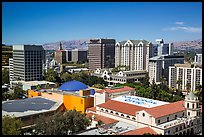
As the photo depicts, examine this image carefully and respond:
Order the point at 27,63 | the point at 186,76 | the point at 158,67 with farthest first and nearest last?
the point at 158,67, the point at 27,63, the point at 186,76

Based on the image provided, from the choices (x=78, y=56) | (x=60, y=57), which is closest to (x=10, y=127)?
(x=60, y=57)

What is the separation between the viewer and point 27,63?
21828 millimetres

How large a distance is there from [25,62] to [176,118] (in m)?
15.7

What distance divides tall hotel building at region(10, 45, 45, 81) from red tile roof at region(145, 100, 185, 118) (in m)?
15.2

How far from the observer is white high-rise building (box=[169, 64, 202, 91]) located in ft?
59.0

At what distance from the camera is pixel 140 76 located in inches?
890

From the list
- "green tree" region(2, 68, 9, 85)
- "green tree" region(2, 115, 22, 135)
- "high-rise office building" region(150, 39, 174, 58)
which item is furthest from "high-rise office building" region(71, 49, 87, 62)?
"green tree" region(2, 115, 22, 135)

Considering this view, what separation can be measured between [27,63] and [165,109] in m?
15.5

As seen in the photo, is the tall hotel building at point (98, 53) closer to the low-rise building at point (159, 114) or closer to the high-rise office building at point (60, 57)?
the high-rise office building at point (60, 57)

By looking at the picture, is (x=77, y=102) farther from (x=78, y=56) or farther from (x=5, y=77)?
(x=78, y=56)

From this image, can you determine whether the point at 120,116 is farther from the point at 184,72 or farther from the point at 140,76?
the point at 140,76

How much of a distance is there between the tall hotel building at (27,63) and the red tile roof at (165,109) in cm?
1521

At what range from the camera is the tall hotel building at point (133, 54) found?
26094 mm

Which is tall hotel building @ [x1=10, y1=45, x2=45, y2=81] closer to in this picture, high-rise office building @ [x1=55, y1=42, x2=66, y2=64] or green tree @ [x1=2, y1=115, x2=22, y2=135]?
green tree @ [x1=2, y1=115, x2=22, y2=135]
